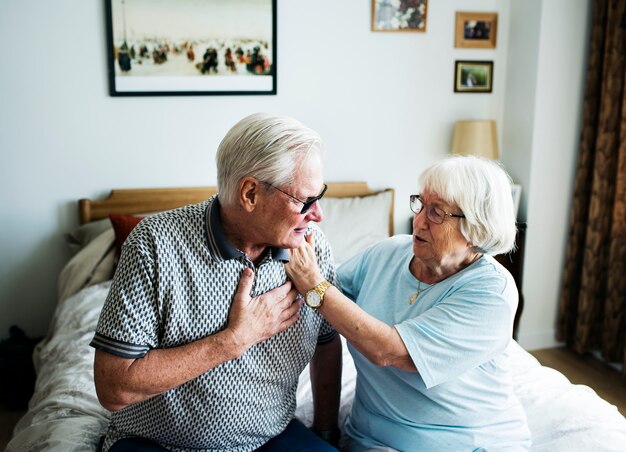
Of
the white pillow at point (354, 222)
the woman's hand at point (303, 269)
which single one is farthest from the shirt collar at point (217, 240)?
the white pillow at point (354, 222)

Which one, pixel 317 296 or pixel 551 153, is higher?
pixel 551 153

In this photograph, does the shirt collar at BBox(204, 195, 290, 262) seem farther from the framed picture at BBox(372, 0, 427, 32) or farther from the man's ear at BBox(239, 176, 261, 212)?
the framed picture at BBox(372, 0, 427, 32)

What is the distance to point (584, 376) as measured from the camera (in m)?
3.11

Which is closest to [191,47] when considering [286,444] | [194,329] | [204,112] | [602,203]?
[204,112]

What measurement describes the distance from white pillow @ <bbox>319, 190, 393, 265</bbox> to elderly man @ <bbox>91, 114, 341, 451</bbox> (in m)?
1.61

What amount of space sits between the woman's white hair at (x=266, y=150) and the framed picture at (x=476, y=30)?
237cm

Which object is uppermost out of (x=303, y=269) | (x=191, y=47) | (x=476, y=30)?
(x=476, y=30)

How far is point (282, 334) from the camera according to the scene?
140cm

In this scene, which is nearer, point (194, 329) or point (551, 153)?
point (194, 329)

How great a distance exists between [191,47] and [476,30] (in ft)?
5.21

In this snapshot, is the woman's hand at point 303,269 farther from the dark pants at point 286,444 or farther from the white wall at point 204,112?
the white wall at point 204,112

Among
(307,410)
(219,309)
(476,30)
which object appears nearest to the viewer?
(219,309)

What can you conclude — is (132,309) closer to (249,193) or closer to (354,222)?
(249,193)

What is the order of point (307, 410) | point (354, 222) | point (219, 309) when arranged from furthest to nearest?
point (354, 222), point (307, 410), point (219, 309)
